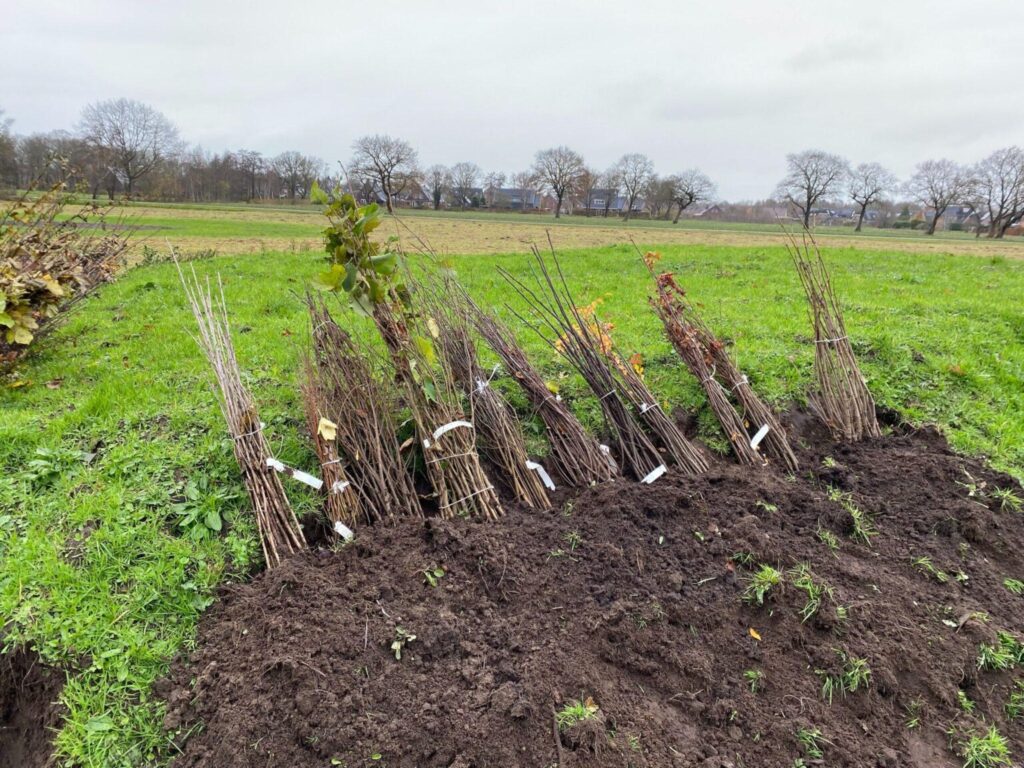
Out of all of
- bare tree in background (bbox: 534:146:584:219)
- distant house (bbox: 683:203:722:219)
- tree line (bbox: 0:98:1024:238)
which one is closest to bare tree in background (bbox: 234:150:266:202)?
tree line (bbox: 0:98:1024:238)

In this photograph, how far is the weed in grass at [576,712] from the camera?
1.78 m

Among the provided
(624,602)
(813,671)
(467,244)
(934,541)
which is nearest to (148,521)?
(624,602)

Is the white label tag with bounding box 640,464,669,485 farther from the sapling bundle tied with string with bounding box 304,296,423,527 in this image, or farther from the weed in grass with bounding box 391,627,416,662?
the weed in grass with bounding box 391,627,416,662

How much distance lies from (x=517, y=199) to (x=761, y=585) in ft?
237

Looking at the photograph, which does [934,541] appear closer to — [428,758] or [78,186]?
[428,758]

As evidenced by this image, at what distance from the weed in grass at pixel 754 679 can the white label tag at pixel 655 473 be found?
1.27m

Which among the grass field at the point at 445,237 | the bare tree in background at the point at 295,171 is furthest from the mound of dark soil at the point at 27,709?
the bare tree in background at the point at 295,171

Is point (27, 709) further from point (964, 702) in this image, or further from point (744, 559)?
point (964, 702)

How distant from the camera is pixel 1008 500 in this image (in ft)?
9.88

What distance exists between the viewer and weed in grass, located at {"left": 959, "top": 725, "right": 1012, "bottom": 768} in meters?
1.76

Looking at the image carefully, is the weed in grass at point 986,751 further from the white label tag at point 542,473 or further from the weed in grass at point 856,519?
the white label tag at point 542,473

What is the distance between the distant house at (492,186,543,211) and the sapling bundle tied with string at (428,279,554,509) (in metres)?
67.2

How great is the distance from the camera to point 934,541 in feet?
8.86

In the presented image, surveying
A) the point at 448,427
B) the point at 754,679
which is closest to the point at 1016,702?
the point at 754,679
